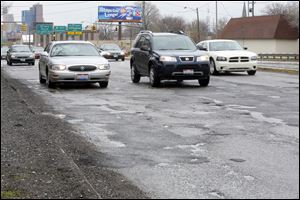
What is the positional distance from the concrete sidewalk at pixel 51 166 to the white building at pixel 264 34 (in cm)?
5835

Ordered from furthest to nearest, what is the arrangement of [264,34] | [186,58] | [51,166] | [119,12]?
[119,12] → [264,34] → [186,58] → [51,166]

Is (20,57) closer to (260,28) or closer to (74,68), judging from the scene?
(74,68)

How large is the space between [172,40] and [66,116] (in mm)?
7102

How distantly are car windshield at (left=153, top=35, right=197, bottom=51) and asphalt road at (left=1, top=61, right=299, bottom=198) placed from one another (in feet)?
7.78

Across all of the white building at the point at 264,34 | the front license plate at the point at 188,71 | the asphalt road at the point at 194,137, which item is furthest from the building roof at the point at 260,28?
the asphalt road at the point at 194,137

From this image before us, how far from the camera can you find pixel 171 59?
14758mm

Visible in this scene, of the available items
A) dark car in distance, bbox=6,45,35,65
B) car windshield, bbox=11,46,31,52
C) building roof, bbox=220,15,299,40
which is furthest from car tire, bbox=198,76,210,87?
building roof, bbox=220,15,299,40

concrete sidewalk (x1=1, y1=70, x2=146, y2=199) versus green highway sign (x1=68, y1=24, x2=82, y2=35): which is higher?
green highway sign (x1=68, y1=24, x2=82, y2=35)

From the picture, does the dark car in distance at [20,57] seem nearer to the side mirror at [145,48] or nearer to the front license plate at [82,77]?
the side mirror at [145,48]

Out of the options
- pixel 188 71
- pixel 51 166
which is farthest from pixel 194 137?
Answer: pixel 188 71

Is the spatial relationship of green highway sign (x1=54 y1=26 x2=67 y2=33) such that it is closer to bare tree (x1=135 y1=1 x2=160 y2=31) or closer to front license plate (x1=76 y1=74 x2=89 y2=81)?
bare tree (x1=135 y1=1 x2=160 y2=31)

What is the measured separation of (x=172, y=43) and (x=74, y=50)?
2.87 metres

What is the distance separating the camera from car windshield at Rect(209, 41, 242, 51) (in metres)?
21.6

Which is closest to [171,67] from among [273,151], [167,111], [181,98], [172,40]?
[172,40]
